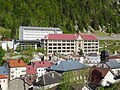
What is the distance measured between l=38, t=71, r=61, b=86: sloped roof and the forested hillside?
49898mm

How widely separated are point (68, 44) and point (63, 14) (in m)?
39.9

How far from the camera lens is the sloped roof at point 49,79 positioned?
3995 centimetres

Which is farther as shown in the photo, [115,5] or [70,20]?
[115,5]

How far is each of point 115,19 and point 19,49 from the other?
66.2m

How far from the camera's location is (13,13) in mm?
106688

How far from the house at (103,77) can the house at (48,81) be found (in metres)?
5.13

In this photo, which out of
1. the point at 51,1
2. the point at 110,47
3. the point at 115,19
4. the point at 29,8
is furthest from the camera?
the point at 115,19

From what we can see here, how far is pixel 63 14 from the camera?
122688mm

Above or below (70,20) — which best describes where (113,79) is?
below

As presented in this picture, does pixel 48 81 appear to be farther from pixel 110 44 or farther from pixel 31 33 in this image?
pixel 110 44

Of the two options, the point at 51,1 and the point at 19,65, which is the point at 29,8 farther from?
the point at 19,65

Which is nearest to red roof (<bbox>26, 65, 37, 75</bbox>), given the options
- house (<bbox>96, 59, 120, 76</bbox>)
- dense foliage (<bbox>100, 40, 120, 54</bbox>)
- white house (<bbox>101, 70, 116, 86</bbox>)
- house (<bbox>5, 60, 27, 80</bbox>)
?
house (<bbox>5, 60, 27, 80</bbox>)

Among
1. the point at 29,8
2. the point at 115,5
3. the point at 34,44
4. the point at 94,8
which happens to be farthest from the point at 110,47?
the point at 115,5

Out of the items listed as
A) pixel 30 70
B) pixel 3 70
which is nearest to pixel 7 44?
pixel 30 70
